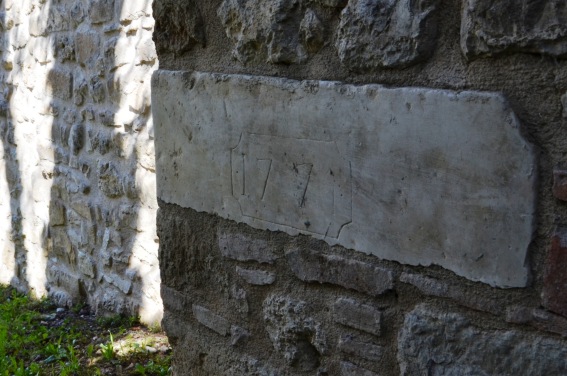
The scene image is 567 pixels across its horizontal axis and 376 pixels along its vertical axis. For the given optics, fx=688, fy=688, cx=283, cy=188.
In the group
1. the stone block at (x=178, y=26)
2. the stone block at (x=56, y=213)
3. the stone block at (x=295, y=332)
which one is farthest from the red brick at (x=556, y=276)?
the stone block at (x=56, y=213)

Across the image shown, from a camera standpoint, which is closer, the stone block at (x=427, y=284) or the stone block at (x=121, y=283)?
the stone block at (x=427, y=284)

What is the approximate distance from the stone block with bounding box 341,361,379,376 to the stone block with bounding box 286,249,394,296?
0.56 ft

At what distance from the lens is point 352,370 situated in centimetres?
149

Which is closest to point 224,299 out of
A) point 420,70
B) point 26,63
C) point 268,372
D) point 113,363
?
point 268,372

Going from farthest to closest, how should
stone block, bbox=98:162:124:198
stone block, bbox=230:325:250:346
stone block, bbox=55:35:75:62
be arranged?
stone block, bbox=55:35:75:62, stone block, bbox=98:162:124:198, stone block, bbox=230:325:250:346

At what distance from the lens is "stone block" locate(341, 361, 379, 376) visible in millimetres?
1454

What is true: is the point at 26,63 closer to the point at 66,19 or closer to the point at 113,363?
the point at 66,19

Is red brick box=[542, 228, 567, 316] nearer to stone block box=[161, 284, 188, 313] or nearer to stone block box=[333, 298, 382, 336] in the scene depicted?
stone block box=[333, 298, 382, 336]

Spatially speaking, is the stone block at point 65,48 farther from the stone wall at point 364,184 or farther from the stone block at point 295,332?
the stone block at point 295,332

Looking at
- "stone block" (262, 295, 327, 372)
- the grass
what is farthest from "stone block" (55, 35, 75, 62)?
"stone block" (262, 295, 327, 372)

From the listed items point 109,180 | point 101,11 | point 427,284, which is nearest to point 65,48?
point 101,11

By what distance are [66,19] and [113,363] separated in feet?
7.74

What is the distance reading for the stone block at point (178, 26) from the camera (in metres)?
1.78

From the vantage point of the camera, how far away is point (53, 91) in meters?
4.89
